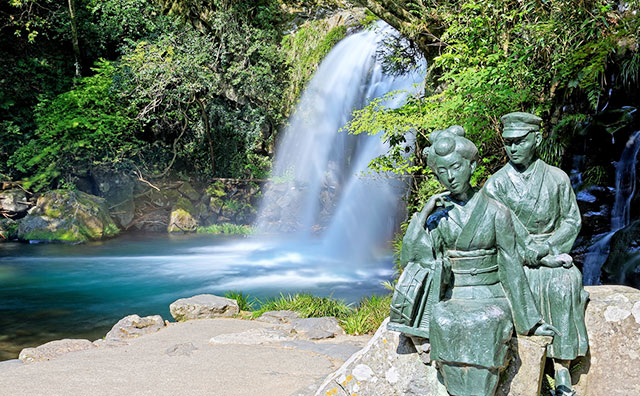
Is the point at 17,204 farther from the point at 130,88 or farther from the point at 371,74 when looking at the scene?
the point at 371,74

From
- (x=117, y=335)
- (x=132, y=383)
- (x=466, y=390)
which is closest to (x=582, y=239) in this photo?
(x=466, y=390)

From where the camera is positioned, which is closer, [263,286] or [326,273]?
[263,286]

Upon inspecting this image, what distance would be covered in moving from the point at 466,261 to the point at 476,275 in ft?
0.26

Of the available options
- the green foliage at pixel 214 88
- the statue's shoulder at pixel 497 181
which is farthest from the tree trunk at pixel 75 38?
the statue's shoulder at pixel 497 181

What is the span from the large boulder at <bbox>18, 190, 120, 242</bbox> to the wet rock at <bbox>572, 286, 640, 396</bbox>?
1297cm

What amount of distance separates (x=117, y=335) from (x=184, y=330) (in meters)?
0.82

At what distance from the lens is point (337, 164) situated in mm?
15094

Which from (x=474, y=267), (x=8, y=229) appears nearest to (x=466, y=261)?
(x=474, y=267)

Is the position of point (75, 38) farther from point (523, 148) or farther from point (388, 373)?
point (388, 373)

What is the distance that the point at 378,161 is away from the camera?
24.7 ft

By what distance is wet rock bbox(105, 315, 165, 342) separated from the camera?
19.9 ft

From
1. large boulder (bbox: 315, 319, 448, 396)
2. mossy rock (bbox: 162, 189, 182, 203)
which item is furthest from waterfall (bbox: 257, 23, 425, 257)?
large boulder (bbox: 315, 319, 448, 396)

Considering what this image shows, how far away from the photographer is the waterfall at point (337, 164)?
12.9 m

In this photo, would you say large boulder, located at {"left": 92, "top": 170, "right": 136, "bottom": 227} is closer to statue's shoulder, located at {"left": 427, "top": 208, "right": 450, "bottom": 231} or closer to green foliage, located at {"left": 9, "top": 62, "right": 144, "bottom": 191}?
green foliage, located at {"left": 9, "top": 62, "right": 144, "bottom": 191}
